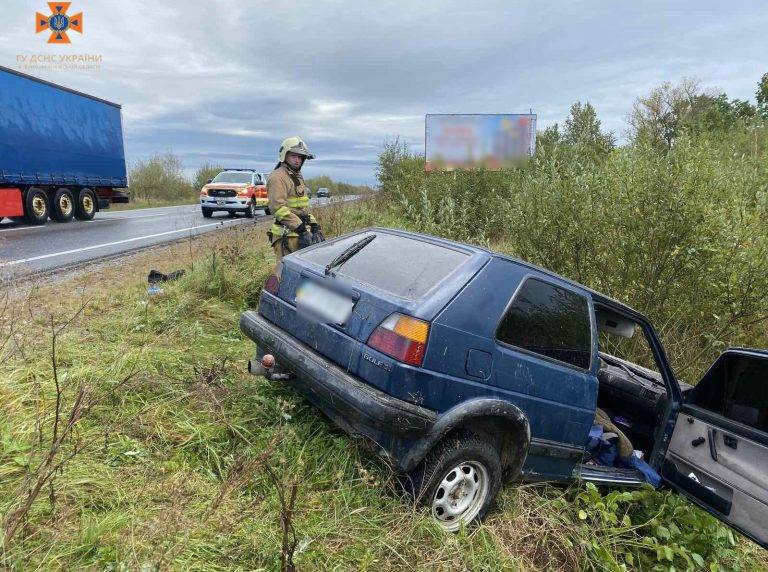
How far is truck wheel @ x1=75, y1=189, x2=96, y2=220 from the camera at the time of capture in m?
15.1

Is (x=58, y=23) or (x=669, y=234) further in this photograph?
(x=58, y=23)

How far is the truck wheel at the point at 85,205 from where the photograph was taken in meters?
15.1

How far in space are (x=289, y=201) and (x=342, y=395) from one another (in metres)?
3.70

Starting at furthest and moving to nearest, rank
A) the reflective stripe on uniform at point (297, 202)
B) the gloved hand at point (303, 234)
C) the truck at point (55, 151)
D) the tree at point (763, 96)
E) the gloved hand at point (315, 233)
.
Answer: the tree at point (763, 96)
the truck at point (55, 151)
the gloved hand at point (315, 233)
the reflective stripe on uniform at point (297, 202)
the gloved hand at point (303, 234)

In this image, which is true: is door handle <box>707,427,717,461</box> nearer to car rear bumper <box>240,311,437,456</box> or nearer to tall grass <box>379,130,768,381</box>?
car rear bumper <box>240,311,437,456</box>

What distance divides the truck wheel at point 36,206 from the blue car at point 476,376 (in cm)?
1318

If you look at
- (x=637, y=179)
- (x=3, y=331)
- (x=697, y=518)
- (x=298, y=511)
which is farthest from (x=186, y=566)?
(x=637, y=179)

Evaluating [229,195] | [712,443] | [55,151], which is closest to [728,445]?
[712,443]

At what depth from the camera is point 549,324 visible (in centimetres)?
271

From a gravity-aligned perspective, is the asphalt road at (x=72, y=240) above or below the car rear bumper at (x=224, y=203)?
below

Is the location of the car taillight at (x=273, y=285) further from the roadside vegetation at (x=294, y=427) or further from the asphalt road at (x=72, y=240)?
the asphalt road at (x=72, y=240)

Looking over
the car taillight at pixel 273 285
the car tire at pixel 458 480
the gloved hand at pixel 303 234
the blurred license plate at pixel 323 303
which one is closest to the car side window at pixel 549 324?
the car tire at pixel 458 480

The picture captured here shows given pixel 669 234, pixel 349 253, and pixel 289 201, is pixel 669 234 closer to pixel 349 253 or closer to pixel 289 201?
pixel 349 253

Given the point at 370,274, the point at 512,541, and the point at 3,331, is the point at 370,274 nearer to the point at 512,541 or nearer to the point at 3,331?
the point at 512,541
